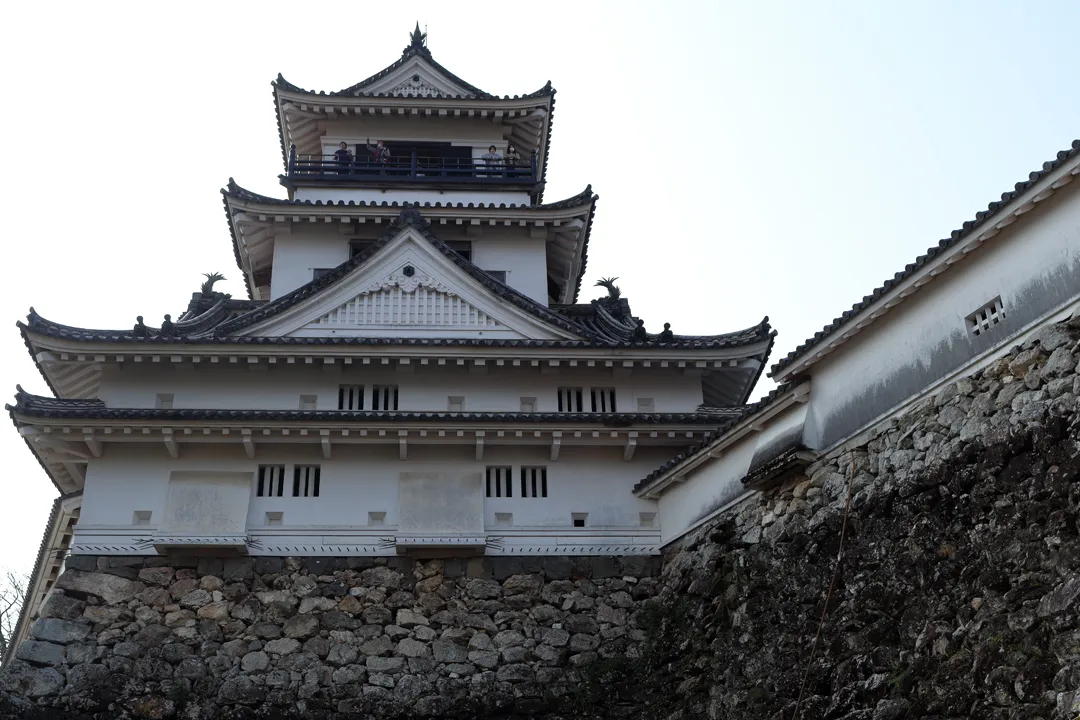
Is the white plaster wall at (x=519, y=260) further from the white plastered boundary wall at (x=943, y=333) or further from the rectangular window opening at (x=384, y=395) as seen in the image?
the white plastered boundary wall at (x=943, y=333)

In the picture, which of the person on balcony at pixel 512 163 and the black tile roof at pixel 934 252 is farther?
the person on balcony at pixel 512 163

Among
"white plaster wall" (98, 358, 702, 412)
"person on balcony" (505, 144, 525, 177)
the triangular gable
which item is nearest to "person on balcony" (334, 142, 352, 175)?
"person on balcony" (505, 144, 525, 177)

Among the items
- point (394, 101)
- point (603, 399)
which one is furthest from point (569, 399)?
point (394, 101)

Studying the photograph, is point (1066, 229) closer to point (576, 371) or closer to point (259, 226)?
point (576, 371)

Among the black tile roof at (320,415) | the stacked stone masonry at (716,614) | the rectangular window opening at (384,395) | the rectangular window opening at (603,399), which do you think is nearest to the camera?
the stacked stone masonry at (716,614)

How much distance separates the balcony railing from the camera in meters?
22.8

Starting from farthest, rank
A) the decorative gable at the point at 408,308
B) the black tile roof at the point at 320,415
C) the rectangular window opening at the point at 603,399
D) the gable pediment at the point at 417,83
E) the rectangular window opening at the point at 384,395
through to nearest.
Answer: the gable pediment at the point at 417,83
the decorative gable at the point at 408,308
the rectangular window opening at the point at 603,399
the rectangular window opening at the point at 384,395
the black tile roof at the point at 320,415

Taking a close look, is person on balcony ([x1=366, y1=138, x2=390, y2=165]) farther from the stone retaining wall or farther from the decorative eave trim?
the stone retaining wall

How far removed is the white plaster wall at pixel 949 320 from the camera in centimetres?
987

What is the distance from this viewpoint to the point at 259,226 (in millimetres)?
21906

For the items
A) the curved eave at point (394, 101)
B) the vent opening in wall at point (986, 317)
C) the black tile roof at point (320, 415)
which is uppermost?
the curved eave at point (394, 101)

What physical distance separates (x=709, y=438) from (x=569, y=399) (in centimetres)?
353

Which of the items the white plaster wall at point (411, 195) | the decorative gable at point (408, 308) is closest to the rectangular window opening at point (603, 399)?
the decorative gable at point (408, 308)

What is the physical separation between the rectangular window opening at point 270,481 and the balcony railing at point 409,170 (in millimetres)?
8629
